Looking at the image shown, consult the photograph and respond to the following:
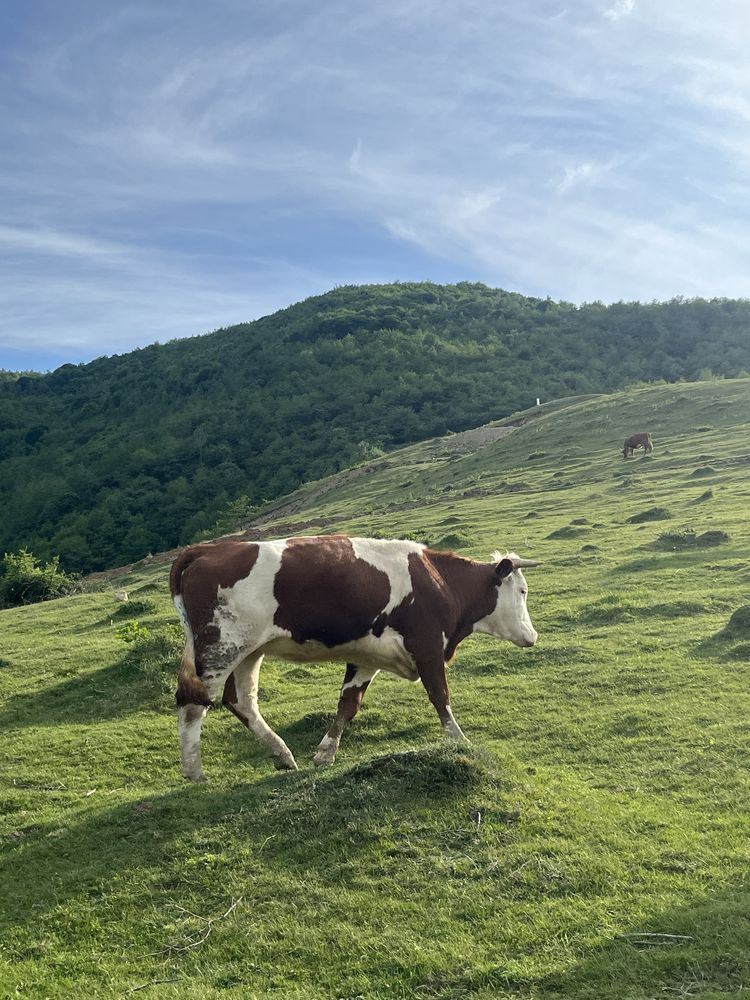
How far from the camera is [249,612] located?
848 centimetres

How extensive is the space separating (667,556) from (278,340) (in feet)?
302

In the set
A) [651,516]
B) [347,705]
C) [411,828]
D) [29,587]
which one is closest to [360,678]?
[347,705]

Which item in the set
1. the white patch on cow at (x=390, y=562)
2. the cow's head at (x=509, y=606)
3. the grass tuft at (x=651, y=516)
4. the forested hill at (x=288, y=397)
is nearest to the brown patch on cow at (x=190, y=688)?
the white patch on cow at (x=390, y=562)

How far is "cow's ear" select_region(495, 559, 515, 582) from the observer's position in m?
A: 10.5

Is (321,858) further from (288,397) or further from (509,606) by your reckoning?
(288,397)

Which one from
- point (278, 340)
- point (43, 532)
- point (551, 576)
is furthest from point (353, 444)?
point (551, 576)

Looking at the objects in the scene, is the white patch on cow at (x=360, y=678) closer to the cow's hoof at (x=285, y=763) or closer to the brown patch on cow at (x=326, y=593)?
the brown patch on cow at (x=326, y=593)

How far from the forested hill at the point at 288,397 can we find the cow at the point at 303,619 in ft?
172

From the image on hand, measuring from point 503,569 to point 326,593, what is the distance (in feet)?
8.89

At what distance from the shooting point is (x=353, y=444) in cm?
7200

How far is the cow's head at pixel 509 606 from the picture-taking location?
10523 millimetres

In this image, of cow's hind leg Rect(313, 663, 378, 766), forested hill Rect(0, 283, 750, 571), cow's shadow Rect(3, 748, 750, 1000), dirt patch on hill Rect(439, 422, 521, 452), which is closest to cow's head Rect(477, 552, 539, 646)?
cow's hind leg Rect(313, 663, 378, 766)

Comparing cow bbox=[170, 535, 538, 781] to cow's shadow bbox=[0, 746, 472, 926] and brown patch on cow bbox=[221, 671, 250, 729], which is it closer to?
brown patch on cow bbox=[221, 671, 250, 729]

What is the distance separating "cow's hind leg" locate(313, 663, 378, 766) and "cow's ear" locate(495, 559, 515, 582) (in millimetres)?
2082
